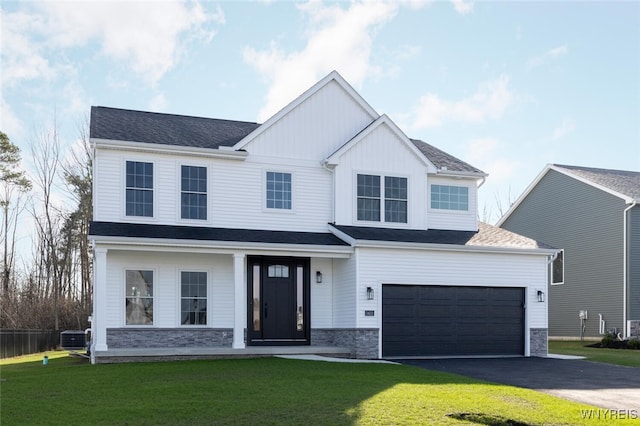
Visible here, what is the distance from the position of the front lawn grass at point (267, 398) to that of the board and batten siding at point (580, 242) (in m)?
16.3

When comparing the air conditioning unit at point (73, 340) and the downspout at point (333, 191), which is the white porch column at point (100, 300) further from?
the downspout at point (333, 191)

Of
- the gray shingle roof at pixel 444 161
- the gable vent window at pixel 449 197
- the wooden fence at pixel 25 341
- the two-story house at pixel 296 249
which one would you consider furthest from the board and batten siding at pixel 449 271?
the wooden fence at pixel 25 341

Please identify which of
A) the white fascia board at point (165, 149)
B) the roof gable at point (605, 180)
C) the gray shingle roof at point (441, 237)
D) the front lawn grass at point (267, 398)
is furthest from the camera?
the roof gable at point (605, 180)

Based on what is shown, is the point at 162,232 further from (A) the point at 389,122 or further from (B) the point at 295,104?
(A) the point at 389,122

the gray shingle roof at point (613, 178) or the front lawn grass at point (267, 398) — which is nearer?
the front lawn grass at point (267, 398)

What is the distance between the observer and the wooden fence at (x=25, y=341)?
2539cm

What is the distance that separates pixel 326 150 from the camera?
69.6 ft

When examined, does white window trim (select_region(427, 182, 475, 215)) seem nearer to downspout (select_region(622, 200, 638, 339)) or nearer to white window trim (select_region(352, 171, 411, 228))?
white window trim (select_region(352, 171, 411, 228))

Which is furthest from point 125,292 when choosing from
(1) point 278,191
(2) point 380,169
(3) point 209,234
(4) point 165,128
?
(2) point 380,169

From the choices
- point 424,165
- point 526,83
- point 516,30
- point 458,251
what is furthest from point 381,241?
point 526,83

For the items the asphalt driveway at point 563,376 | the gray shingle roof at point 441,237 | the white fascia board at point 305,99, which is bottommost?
the asphalt driveway at point 563,376

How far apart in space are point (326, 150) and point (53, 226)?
21186 millimetres

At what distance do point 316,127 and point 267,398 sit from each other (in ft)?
38.3

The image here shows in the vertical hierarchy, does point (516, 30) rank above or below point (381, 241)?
above
